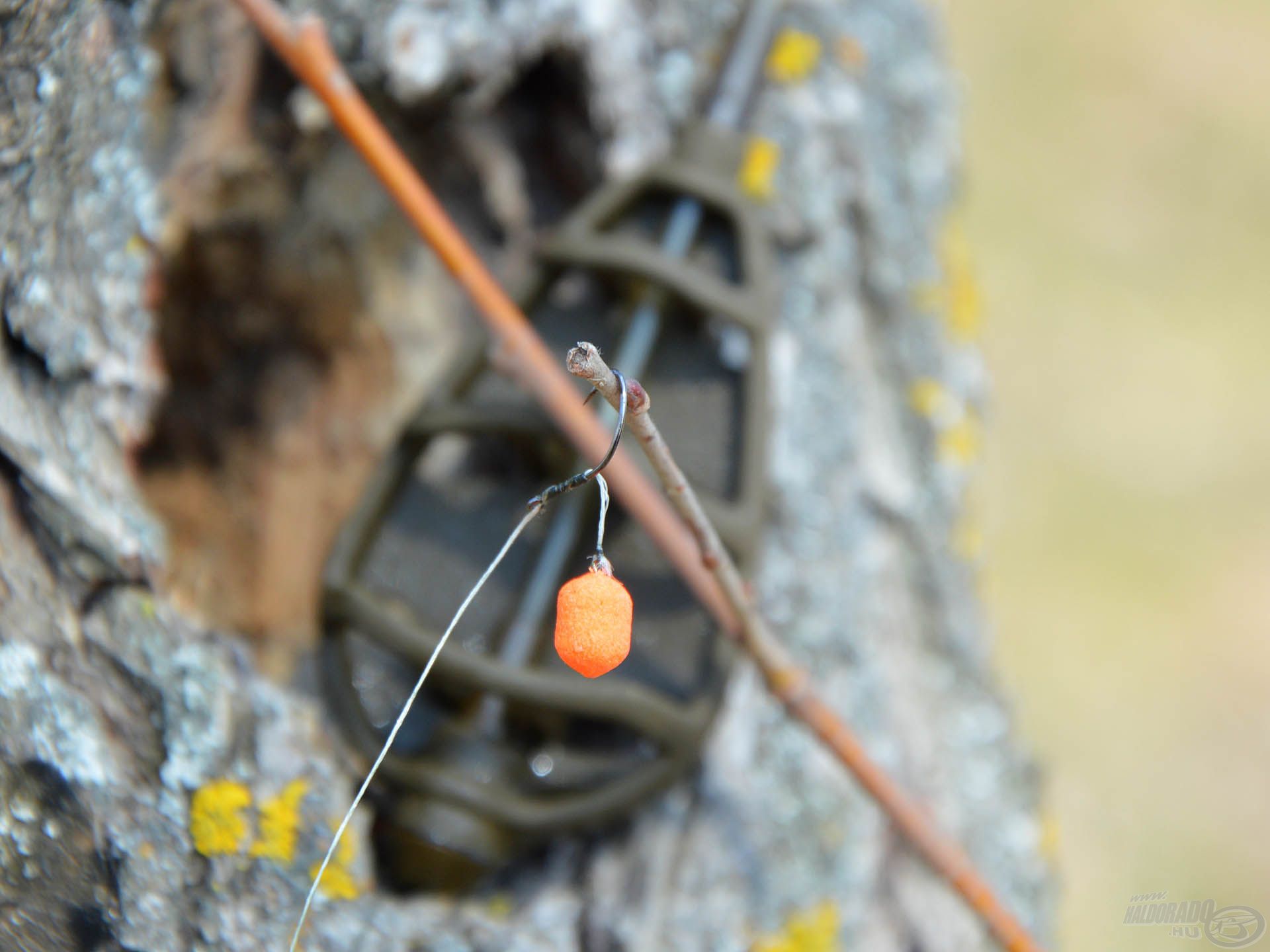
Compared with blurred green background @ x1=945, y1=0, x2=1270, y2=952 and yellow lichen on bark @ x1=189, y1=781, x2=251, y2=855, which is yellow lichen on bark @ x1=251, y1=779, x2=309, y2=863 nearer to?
yellow lichen on bark @ x1=189, y1=781, x2=251, y2=855

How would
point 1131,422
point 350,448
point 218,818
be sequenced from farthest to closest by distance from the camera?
point 1131,422
point 350,448
point 218,818

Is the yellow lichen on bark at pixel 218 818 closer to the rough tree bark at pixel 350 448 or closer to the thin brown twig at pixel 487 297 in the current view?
the rough tree bark at pixel 350 448

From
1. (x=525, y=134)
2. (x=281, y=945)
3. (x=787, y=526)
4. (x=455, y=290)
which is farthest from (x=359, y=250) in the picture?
(x=281, y=945)

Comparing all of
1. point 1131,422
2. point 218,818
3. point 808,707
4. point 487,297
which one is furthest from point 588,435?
point 1131,422

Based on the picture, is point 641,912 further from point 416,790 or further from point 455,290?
point 455,290

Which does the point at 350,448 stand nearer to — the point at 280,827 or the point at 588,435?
the point at 588,435
